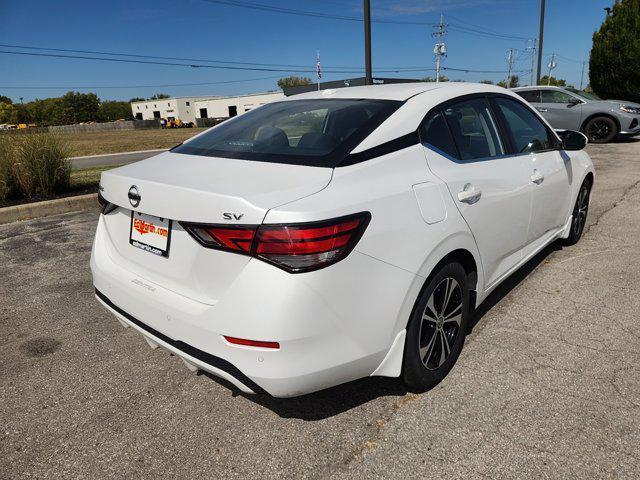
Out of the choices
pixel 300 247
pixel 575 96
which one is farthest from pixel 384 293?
pixel 575 96

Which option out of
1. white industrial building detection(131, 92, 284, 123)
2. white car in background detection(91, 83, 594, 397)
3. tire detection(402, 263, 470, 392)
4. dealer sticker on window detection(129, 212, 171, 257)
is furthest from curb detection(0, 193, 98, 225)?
white industrial building detection(131, 92, 284, 123)

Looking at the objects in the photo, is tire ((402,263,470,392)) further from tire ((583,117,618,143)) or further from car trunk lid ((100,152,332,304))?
tire ((583,117,618,143))

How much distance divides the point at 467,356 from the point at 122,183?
2177 millimetres

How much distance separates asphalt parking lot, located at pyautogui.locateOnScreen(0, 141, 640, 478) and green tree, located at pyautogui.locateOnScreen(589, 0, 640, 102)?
23310 millimetres

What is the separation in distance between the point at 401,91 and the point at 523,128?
4.07 ft

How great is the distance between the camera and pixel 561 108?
13.4 metres

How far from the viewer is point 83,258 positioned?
16.0 feet

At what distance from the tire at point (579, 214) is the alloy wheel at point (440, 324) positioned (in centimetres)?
252

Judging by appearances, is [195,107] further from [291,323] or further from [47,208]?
[291,323]

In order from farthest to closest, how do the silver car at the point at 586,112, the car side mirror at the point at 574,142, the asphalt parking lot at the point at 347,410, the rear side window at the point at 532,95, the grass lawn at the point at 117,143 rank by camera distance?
the grass lawn at the point at 117,143 < the rear side window at the point at 532,95 < the silver car at the point at 586,112 < the car side mirror at the point at 574,142 < the asphalt parking lot at the point at 347,410

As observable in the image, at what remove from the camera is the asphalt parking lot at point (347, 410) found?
2.05 metres

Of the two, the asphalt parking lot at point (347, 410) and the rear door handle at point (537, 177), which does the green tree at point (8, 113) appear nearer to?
the asphalt parking lot at point (347, 410)

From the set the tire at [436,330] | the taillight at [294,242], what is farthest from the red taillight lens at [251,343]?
the tire at [436,330]

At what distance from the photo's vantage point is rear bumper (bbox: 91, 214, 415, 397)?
5.80 feet
